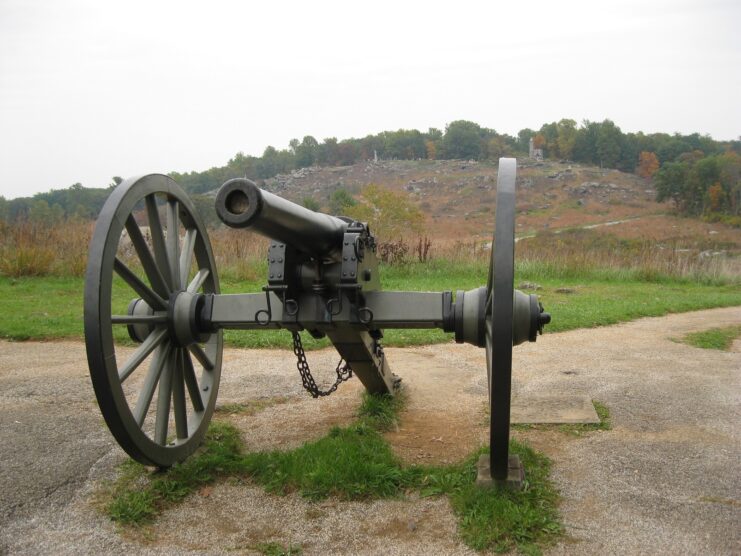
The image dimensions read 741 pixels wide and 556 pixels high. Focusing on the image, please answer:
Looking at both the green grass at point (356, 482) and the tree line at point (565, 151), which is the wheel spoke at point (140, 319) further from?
the tree line at point (565, 151)

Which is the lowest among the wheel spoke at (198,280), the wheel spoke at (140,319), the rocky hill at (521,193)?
the rocky hill at (521,193)

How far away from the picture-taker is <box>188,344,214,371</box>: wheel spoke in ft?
14.6

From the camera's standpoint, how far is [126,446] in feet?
11.2

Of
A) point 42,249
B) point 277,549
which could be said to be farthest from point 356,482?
point 42,249

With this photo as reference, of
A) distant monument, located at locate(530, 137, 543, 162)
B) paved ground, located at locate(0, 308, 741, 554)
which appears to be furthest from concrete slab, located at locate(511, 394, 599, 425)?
distant monument, located at locate(530, 137, 543, 162)

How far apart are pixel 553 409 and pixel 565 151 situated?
4114 inches

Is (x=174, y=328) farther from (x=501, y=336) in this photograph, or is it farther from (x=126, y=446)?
(x=501, y=336)

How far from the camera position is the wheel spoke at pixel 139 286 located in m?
3.68

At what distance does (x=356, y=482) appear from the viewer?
3.78 metres

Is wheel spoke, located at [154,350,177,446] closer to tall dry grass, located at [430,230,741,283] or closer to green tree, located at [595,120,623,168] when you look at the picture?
tall dry grass, located at [430,230,741,283]

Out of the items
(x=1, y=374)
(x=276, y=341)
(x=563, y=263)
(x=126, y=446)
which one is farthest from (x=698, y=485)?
(x=563, y=263)

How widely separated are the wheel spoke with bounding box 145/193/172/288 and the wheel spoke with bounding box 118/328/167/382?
389 millimetres

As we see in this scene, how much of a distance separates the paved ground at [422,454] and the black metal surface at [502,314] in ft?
2.10

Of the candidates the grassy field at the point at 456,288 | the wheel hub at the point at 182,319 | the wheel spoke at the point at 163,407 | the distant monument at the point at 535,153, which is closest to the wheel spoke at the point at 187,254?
the wheel hub at the point at 182,319
